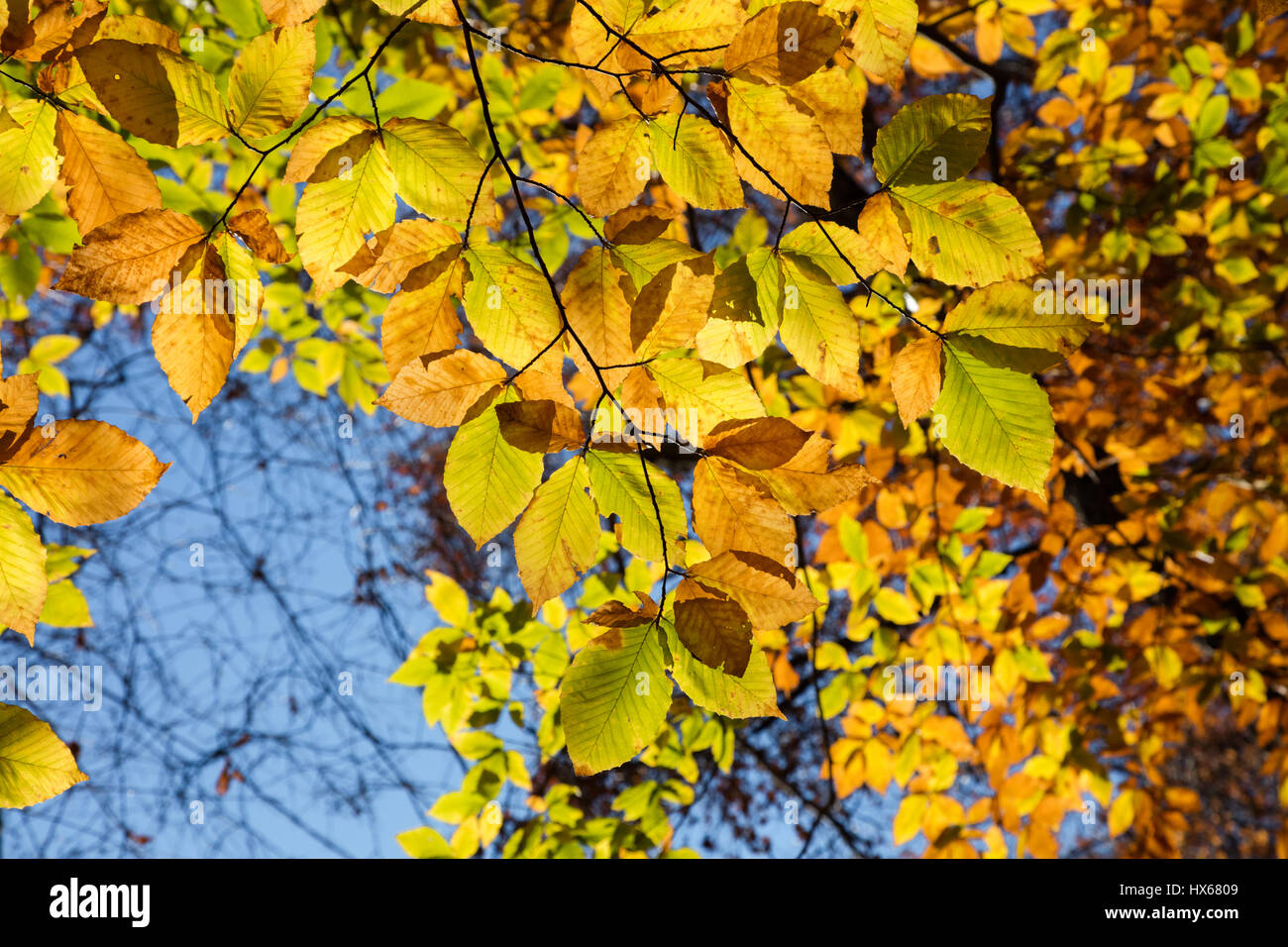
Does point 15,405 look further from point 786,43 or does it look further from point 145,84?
point 786,43

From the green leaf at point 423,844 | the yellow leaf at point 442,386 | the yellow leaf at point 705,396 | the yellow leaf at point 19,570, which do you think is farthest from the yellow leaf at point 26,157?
the green leaf at point 423,844

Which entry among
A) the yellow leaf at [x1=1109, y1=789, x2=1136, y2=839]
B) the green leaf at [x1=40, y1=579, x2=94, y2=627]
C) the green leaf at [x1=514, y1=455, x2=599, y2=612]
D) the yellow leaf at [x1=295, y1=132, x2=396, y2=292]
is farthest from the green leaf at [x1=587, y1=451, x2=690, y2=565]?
the yellow leaf at [x1=1109, y1=789, x2=1136, y2=839]

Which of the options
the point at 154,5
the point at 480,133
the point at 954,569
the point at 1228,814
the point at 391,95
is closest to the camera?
the point at 391,95

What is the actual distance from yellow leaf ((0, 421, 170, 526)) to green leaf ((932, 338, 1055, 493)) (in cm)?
79

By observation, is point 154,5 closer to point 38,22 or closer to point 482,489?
point 38,22

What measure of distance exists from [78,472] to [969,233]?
90 cm

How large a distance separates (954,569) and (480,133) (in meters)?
1.79

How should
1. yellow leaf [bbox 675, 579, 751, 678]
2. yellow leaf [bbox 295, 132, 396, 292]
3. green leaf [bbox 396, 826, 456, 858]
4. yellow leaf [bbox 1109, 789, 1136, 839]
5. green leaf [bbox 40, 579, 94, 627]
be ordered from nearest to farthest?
yellow leaf [bbox 675, 579, 751, 678] → yellow leaf [bbox 295, 132, 396, 292] → green leaf [bbox 40, 579, 94, 627] → green leaf [bbox 396, 826, 456, 858] → yellow leaf [bbox 1109, 789, 1136, 839]

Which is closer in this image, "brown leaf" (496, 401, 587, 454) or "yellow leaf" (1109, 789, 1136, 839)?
"brown leaf" (496, 401, 587, 454)

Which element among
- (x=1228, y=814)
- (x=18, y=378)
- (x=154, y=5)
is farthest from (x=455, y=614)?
(x=1228, y=814)

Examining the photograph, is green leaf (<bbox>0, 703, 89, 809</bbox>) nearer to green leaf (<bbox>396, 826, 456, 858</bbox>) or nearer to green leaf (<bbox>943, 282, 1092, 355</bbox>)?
green leaf (<bbox>943, 282, 1092, 355</bbox>)

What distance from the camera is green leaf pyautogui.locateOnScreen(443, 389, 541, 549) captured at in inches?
30.5

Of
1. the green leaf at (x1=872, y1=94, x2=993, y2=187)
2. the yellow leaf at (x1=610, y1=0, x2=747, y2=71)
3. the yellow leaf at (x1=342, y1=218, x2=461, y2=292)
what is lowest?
the yellow leaf at (x1=342, y1=218, x2=461, y2=292)

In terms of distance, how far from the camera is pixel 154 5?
1866 millimetres
